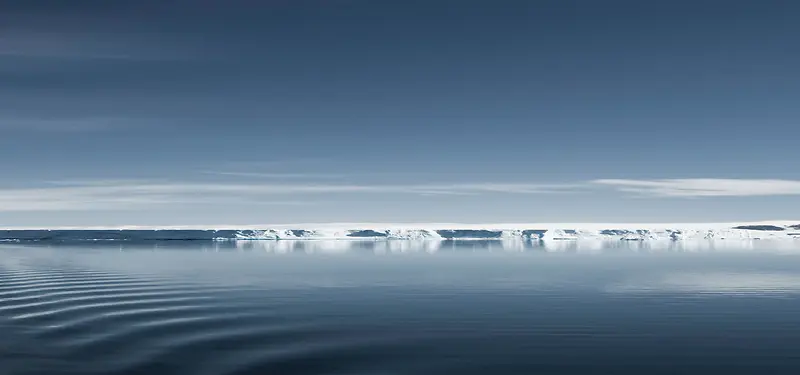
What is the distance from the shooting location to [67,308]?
38.1 metres

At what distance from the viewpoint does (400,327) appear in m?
32.2

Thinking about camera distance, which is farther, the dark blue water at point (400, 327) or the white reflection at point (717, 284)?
the white reflection at point (717, 284)

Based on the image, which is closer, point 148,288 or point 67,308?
point 67,308

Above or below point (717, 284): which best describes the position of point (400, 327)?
below

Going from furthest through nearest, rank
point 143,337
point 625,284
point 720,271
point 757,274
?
point 720,271 → point 757,274 → point 625,284 → point 143,337

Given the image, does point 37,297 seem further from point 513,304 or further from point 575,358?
point 575,358

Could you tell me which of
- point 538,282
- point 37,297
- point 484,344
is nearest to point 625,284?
point 538,282

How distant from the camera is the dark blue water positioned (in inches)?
922

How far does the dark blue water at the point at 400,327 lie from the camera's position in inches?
922

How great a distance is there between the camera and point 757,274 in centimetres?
6688

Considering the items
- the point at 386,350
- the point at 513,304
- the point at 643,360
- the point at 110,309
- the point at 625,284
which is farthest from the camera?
the point at 625,284

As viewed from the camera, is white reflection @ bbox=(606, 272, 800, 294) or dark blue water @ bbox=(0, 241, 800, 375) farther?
white reflection @ bbox=(606, 272, 800, 294)

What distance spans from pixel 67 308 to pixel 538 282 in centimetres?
3726

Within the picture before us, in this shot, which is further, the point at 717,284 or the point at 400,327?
the point at 717,284
